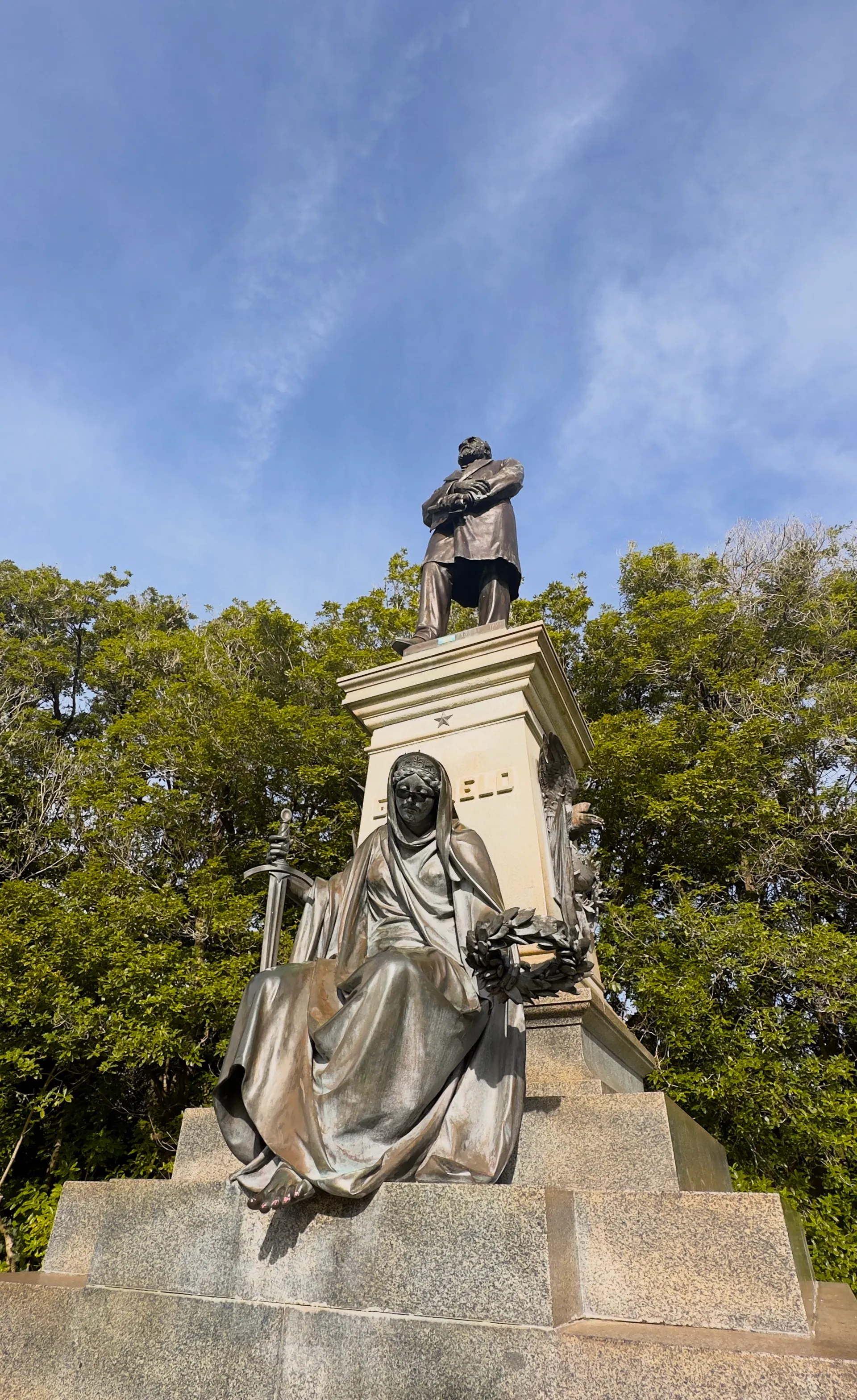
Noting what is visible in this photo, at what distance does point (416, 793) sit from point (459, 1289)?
1.93 metres

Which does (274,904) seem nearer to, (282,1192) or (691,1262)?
(282,1192)

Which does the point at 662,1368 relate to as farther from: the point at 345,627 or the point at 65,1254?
the point at 345,627

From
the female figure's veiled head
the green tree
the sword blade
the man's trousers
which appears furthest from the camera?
the green tree

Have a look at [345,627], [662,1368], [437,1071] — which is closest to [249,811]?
[345,627]

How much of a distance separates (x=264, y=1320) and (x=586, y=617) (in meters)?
15.6

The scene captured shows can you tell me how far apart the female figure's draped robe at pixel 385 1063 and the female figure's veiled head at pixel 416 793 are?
1.00 ft

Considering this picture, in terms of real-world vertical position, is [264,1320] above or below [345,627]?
below

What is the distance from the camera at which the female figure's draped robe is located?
279 centimetres

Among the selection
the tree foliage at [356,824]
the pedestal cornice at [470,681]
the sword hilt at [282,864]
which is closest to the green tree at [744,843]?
the tree foliage at [356,824]

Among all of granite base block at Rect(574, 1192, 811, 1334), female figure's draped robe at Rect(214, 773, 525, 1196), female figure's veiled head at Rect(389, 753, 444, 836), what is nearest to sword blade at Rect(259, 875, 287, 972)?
female figure's draped robe at Rect(214, 773, 525, 1196)

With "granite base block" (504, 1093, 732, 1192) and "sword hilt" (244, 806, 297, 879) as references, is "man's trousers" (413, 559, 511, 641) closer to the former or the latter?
"sword hilt" (244, 806, 297, 879)

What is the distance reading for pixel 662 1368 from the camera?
82.9 inches

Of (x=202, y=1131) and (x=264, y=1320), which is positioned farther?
(x=202, y=1131)

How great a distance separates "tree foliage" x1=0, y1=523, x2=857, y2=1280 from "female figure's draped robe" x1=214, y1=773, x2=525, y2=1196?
725cm
